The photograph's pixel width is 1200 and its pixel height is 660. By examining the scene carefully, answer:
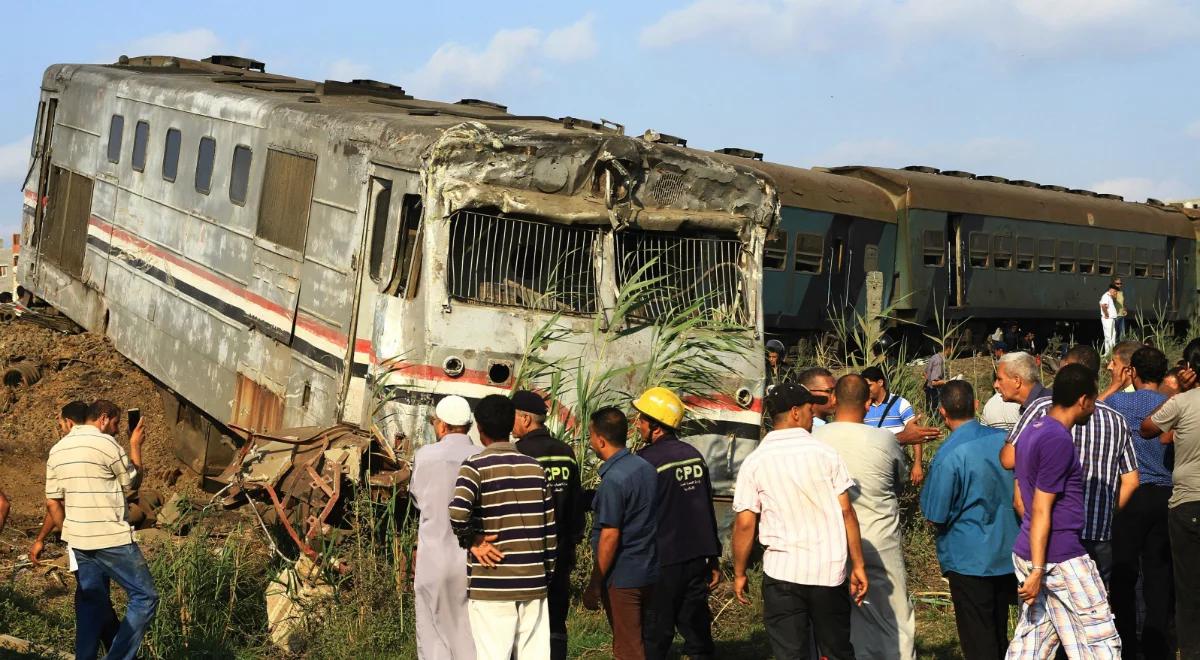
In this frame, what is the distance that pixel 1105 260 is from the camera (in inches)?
1120

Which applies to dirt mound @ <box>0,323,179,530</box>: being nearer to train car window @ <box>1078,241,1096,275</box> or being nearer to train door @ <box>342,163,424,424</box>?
train door @ <box>342,163,424,424</box>

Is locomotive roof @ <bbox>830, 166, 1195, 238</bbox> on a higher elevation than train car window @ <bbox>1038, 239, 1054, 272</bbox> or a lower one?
higher

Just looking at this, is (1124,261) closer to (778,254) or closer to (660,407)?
(778,254)

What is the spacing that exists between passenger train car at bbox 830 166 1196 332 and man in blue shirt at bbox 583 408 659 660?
13957 millimetres

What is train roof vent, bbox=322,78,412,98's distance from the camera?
44.5 feet

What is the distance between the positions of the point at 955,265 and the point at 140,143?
554 inches

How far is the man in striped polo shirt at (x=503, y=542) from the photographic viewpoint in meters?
6.56

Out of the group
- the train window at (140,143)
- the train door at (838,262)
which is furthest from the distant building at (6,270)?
the train door at (838,262)

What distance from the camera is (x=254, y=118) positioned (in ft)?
40.1

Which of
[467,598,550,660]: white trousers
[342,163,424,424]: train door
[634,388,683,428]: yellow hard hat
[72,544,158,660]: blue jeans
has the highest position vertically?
[342,163,424,424]: train door

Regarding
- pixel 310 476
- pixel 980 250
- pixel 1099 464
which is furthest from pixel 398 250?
pixel 980 250

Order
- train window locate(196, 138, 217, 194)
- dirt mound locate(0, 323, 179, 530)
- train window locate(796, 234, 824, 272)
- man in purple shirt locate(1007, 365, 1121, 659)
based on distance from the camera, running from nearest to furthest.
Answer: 1. man in purple shirt locate(1007, 365, 1121, 659)
2. train window locate(196, 138, 217, 194)
3. dirt mound locate(0, 323, 179, 530)
4. train window locate(796, 234, 824, 272)

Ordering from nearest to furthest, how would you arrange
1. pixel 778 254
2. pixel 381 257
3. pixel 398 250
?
pixel 398 250
pixel 381 257
pixel 778 254

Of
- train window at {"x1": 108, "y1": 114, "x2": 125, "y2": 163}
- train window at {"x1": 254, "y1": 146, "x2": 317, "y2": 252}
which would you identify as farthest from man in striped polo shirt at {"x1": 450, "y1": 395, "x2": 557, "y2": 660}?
train window at {"x1": 108, "y1": 114, "x2": 125, "y2": 163}
